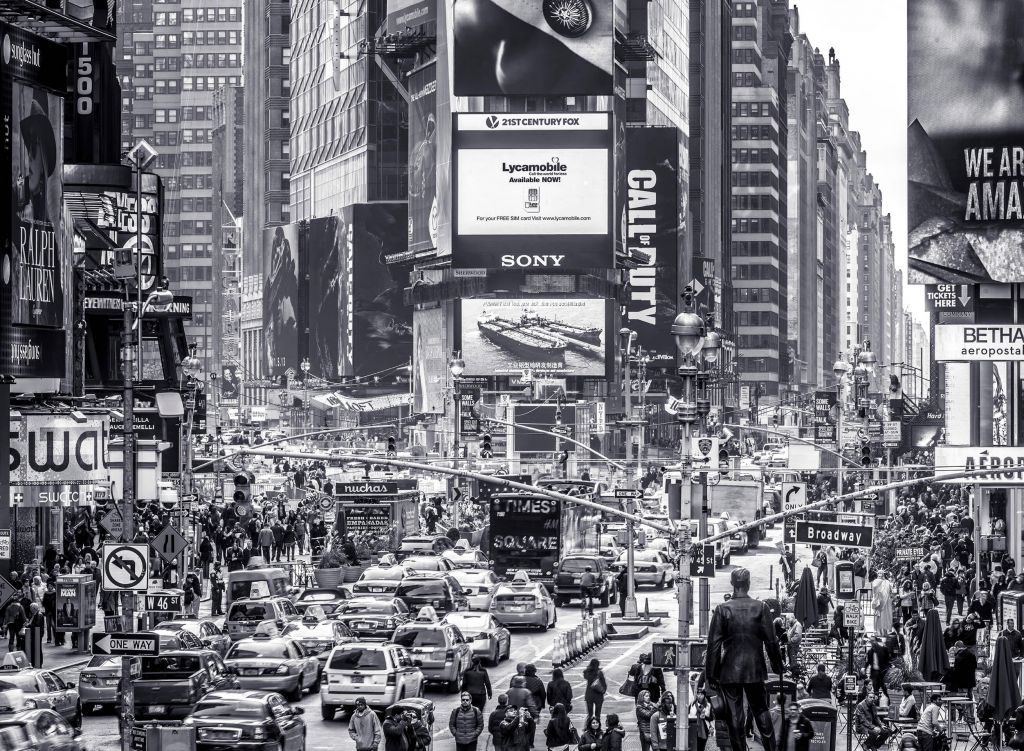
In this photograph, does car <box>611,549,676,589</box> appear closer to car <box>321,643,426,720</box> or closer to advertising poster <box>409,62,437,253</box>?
car <box>321,643,426,720</box>

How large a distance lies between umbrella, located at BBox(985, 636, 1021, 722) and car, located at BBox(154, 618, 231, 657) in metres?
14.5

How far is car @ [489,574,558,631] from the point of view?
49.8 meters

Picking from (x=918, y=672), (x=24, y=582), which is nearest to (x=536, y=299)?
(x=24, y=582)

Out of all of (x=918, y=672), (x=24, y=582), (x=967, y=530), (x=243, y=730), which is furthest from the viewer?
(x=967, y=530)

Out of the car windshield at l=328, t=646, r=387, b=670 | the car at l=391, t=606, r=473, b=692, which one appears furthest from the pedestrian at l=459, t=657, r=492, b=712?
the car at l=391, t=606, r=473, b=692

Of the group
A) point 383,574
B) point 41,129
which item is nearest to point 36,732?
point 41,129

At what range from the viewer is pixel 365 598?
150 ft

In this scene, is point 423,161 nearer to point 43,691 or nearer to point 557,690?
point 557,690

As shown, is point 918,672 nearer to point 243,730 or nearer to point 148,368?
A: point 243,730

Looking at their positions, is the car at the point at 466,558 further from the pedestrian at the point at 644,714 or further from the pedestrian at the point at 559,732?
the pedestrian at the point at 559,732

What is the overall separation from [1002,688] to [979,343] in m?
26.6

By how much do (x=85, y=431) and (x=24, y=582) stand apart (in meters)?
6.61

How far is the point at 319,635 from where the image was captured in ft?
131

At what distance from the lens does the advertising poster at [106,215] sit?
170 ft
